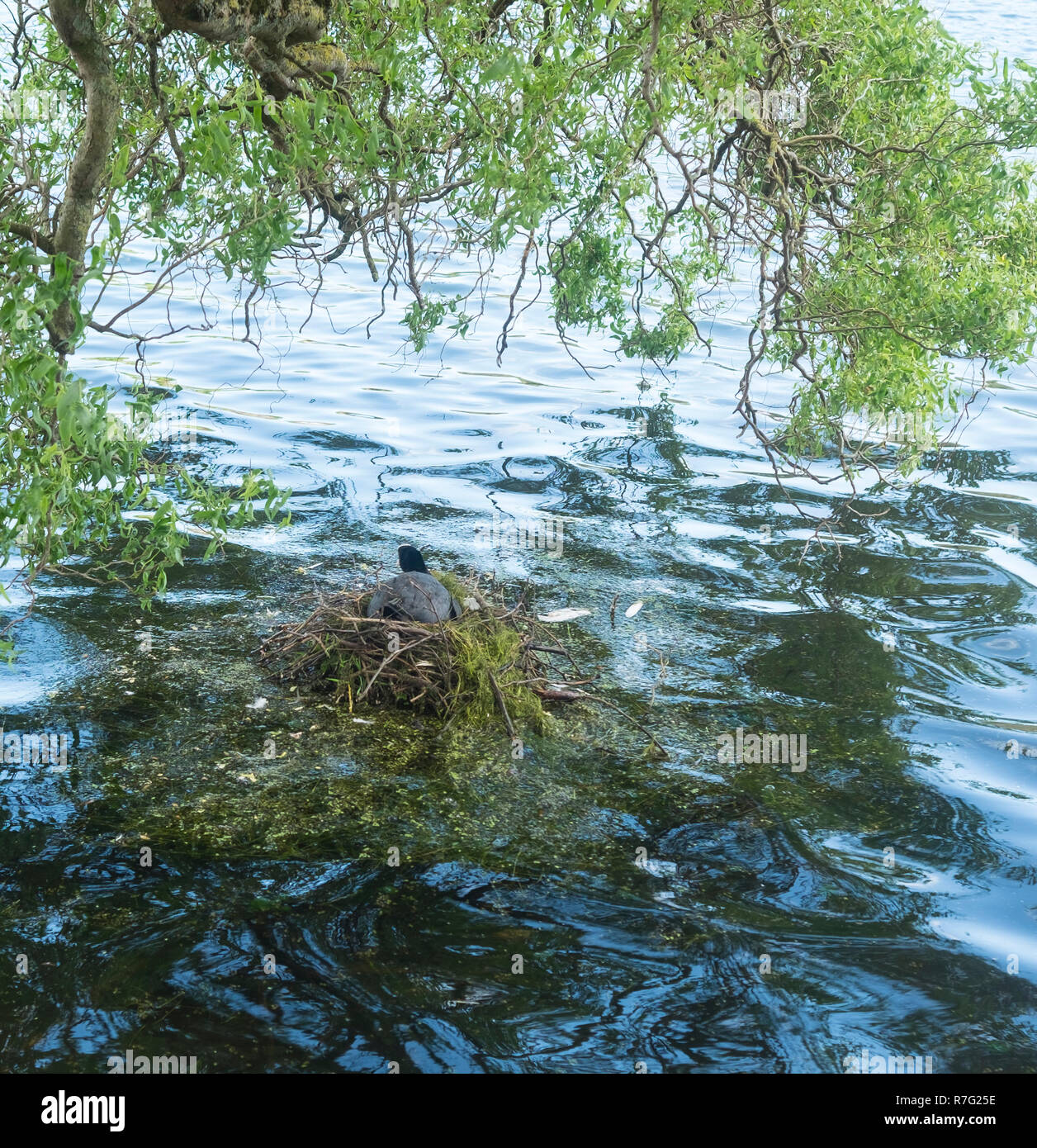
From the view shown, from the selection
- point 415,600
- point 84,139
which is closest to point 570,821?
point 415,600

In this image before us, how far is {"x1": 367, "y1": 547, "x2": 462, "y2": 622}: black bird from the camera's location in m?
6.56

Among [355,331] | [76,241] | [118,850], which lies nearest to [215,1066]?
[118,850]

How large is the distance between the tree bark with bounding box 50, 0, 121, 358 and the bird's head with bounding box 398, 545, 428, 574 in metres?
2.43

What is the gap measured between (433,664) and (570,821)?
130 centimetres

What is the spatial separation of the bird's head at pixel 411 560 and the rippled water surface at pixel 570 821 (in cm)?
108

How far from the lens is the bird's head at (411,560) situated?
23.3 ft

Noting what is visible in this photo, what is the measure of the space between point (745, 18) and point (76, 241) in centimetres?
356

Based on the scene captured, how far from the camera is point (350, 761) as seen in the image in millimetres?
6035

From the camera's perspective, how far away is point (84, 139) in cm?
540
